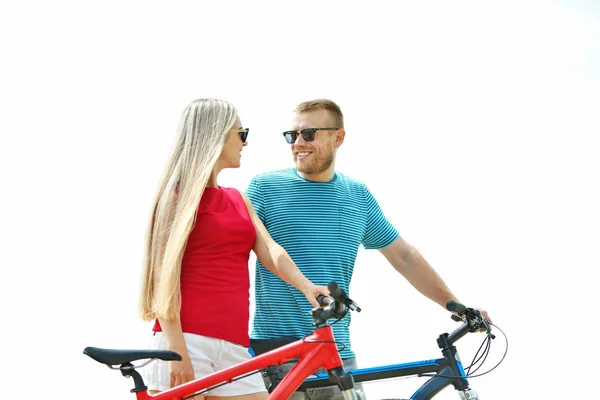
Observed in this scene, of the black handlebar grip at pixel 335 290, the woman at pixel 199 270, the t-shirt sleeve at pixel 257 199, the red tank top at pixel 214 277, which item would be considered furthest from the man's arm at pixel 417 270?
the black handlebar grip at pixel 335 290

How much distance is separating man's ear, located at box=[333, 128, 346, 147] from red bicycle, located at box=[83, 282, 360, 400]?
5.52ft

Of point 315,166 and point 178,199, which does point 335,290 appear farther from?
point 315,166

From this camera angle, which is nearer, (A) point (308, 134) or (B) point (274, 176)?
(B) point (274, 176)

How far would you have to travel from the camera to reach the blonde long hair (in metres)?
3.32

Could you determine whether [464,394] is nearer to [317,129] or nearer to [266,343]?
[266,343]

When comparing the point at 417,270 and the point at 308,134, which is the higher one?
the point at 308,134

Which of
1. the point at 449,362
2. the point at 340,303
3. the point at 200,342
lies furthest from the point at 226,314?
the point at 449,362

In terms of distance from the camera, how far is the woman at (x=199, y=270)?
10.9 ft

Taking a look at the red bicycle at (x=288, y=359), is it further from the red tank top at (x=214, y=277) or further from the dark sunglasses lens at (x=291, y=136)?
the dark sunglasses lens at (x=291, y=136)

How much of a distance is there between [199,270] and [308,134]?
139cm

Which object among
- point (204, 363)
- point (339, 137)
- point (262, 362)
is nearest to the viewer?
point (262, 362)

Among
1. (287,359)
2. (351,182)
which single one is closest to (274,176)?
(351,182)

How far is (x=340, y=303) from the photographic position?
306 cm

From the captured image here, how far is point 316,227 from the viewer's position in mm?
4352
